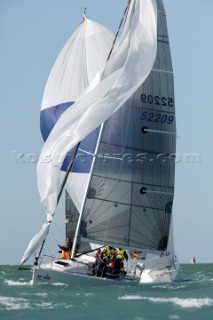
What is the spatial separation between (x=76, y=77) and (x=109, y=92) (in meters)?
8.59

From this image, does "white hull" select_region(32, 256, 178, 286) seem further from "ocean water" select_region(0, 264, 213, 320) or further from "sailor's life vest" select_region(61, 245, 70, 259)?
"sailor's life vest" select_region(61, 245, 70, 259)

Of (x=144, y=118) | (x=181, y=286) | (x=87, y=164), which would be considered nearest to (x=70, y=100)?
(x=87, y=164)

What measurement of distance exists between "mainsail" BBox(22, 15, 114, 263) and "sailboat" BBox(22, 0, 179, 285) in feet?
12.5

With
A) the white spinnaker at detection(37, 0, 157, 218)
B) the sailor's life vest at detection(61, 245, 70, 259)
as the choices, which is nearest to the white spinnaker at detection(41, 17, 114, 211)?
the sailor's life vest at detection(61, 245, 70, 259)

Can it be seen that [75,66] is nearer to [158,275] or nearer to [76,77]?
[76,77]

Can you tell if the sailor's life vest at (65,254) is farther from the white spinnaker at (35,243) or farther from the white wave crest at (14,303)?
the white wave crest at (14,303)

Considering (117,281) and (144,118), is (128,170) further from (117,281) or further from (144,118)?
(117,281)

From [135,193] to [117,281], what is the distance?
10.4 feet

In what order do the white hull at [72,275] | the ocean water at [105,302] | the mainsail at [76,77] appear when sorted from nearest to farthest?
1. the ocean water at [105,302]
2. the white hull at [72,275]
3. the mainsail at [76,77]

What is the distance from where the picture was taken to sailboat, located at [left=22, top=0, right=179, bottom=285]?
89.6 ft

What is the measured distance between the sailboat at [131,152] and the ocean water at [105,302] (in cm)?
105

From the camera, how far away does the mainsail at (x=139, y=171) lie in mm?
28109

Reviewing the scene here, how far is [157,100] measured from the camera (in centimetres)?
2898

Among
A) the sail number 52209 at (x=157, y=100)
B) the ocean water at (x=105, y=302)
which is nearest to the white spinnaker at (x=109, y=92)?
the sail number 52209 at (x=157, y=100)
